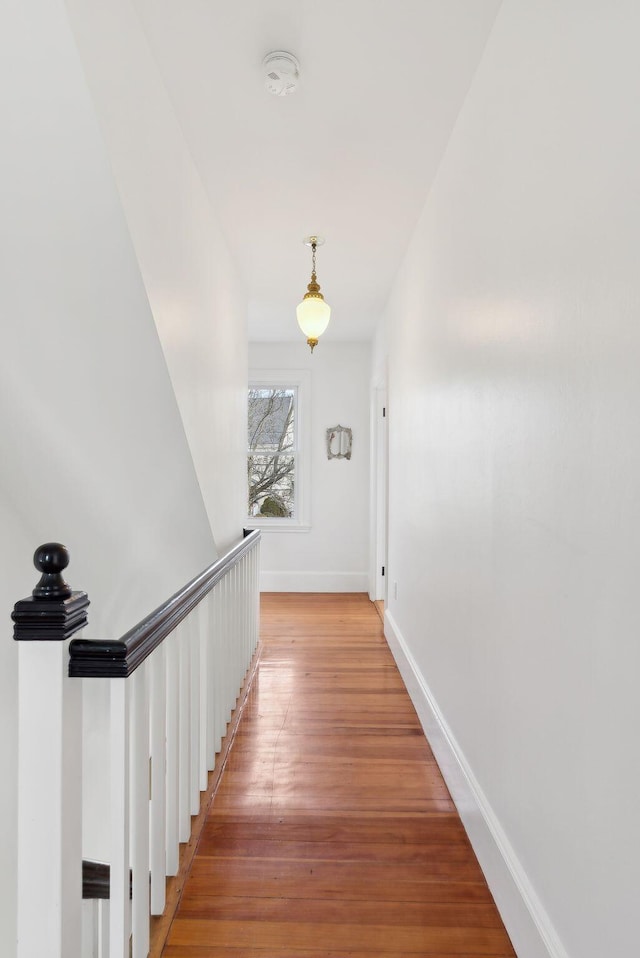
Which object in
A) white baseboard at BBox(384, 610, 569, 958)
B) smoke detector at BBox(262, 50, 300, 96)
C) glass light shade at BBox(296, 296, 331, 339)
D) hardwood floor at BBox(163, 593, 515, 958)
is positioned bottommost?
hardwood floor at BBox(163, 593, 515, 958)

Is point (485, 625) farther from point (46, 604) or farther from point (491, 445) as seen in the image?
point (46, 604)

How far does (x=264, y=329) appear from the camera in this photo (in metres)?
5.48

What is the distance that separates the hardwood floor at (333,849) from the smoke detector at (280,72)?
254cm

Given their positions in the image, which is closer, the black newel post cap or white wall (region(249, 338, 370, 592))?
the black newel post cap

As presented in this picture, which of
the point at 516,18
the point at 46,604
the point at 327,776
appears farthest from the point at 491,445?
the point at 327,776

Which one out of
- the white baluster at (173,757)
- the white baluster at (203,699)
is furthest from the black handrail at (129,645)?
the white baluster at (203,699)

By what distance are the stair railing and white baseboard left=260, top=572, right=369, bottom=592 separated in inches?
156

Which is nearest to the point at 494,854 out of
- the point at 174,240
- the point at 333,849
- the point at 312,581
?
the point at 333,849

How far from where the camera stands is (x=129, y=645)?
3.82 feet

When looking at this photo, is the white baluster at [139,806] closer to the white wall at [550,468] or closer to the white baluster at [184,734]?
the white baluster at [184,734]

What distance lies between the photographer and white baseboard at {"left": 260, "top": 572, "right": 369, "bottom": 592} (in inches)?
238

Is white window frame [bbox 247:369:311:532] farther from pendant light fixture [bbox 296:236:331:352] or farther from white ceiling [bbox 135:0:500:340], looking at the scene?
pendant light fixture [bbox 296:236:331:352]

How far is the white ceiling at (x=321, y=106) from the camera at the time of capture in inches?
67.4

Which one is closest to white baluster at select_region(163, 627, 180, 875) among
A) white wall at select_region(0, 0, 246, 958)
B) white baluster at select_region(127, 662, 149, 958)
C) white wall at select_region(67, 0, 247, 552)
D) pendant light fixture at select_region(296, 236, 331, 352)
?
white baluster at select_region(127, 662, 149, 958)
